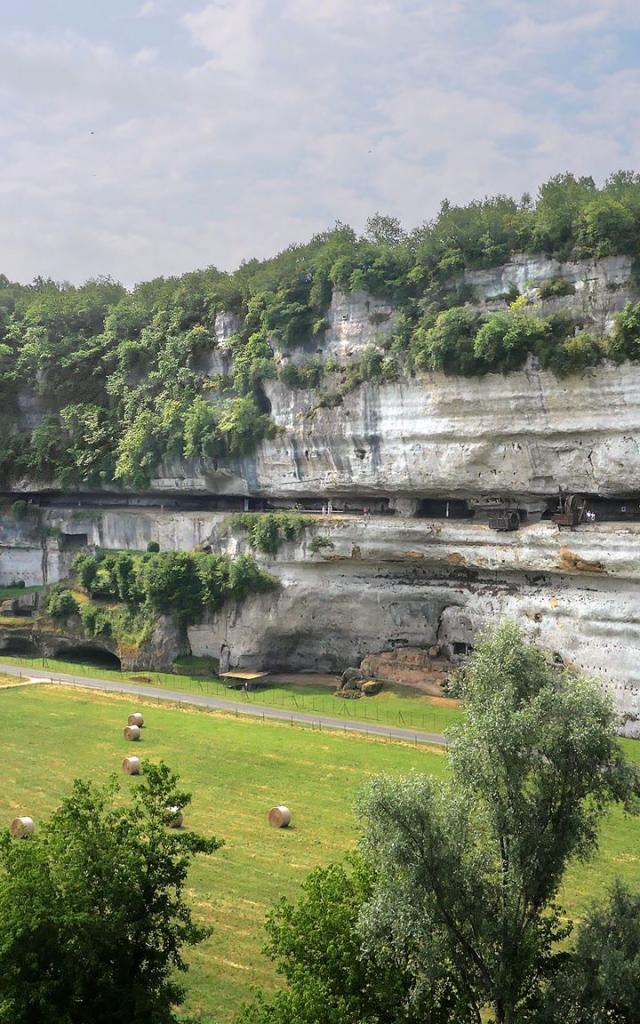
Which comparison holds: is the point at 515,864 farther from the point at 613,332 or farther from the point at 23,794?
the point at 613,332

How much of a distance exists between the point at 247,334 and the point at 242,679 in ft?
70.8

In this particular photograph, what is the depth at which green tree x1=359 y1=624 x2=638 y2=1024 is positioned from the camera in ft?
48.5

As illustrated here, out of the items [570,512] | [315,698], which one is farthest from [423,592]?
[570,512]

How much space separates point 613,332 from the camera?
3903 centimetres

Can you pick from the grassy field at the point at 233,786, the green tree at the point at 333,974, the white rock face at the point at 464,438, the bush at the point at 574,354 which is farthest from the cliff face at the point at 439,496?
the green tree at the point at 333,974

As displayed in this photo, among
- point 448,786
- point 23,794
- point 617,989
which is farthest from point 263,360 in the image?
point 617,989

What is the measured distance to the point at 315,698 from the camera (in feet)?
148

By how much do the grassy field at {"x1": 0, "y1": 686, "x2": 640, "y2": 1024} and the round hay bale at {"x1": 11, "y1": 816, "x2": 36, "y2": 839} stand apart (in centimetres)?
193

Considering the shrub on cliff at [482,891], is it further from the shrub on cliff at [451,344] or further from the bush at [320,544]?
the bush at [320,544]

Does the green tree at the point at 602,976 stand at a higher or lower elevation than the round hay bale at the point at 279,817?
higher

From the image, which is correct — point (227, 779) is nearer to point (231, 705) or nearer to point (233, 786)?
point (233, 786)

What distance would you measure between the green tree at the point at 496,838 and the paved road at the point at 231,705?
2029cm

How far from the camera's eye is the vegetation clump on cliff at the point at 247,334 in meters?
42.0

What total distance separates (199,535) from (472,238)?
78.2ft
